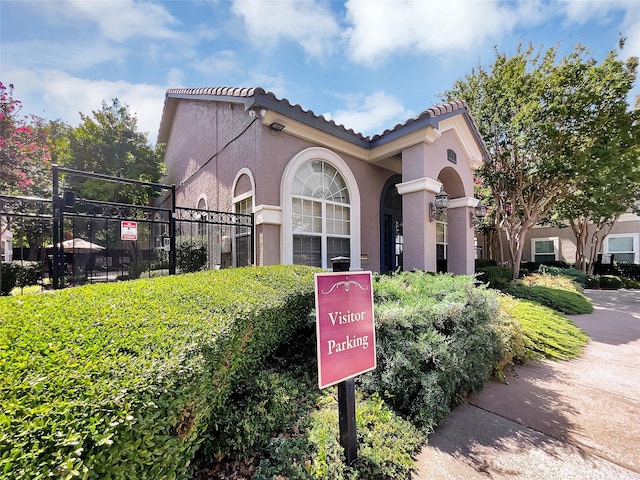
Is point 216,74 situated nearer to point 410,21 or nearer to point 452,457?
point 410,21

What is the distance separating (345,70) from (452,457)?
833 cm

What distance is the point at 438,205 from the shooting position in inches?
271

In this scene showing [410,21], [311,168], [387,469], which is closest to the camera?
[387,469]

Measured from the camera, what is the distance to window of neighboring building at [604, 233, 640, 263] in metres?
18.0

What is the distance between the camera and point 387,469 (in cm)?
213

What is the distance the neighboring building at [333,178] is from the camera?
598cm

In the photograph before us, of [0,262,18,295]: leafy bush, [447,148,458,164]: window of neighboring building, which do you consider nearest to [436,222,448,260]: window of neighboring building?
[447,148,458,164]: window of neighboring building

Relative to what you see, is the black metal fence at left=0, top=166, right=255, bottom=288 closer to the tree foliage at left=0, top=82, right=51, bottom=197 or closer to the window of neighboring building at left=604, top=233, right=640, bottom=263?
the tree foliage at left=0, top=82, right=51, bottom=197

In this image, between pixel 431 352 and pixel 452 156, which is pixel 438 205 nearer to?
pixel 452 156

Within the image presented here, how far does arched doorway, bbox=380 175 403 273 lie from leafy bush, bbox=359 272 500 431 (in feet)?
15.4

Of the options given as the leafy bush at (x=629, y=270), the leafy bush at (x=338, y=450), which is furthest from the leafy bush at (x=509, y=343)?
the leafy bush at (x=629, y=270)

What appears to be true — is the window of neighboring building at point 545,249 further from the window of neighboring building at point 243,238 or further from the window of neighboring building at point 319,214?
the window of neighboring building at point 243,238

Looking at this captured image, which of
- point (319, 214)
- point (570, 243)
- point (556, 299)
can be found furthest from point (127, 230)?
point (570, 243)

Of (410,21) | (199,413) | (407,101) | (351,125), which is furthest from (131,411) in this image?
(407,101)
